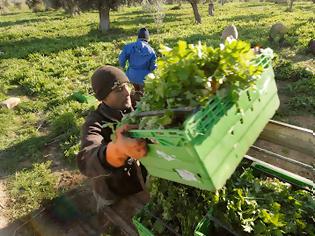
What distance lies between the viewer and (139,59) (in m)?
7.82

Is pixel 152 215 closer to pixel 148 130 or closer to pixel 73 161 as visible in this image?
pixel 148 130

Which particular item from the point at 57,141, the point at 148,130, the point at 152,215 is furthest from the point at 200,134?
the point at 57,141

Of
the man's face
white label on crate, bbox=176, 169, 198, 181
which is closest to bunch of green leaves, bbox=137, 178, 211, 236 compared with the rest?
white label on crate, bbox=176, 169, 198, 181

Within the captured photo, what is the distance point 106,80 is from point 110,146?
1.18 m

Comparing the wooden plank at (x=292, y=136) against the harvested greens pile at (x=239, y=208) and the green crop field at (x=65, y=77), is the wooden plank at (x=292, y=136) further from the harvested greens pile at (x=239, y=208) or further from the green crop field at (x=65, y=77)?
the green crop field at (x=65, y=77)

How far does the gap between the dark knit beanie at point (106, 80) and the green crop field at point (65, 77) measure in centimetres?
314

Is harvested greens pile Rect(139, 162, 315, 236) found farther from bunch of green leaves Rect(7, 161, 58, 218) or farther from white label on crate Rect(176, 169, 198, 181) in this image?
bunch of green leaves Rect(7, 161, 58, 218)

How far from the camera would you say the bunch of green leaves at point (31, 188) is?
5.56m

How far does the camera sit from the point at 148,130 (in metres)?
2.12

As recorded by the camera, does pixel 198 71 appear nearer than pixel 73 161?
Yes

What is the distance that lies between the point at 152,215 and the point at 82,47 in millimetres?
13382

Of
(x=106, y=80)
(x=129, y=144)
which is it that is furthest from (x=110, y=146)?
(x=106, y=80)

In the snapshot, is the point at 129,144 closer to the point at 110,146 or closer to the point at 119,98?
the point at 110,146

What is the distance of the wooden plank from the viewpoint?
2.91 m
